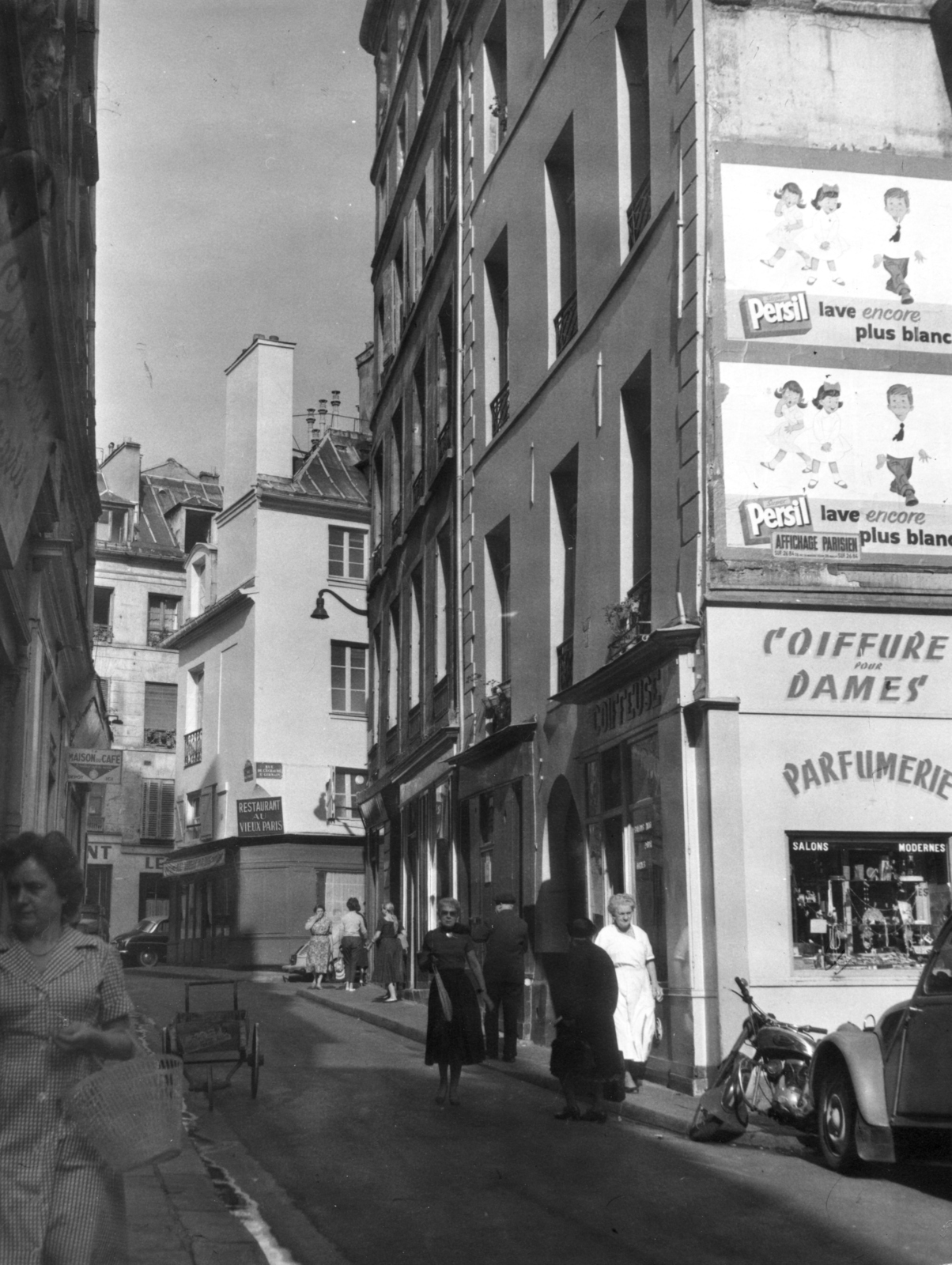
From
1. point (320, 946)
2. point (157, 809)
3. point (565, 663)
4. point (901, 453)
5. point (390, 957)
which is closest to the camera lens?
point (901, 453)

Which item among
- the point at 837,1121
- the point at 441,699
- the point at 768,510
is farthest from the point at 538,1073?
the point at 441,699

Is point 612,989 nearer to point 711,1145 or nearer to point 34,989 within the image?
point 711,1145

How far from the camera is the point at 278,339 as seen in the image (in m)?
43.9

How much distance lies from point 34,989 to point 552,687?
1443 cm

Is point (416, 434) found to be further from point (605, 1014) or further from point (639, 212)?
point (605, 1014)

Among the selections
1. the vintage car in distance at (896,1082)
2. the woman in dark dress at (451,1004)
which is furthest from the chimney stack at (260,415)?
the vintage car in distance at (896,1082)

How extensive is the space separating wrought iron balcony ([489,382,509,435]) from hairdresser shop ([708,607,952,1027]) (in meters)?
8.70

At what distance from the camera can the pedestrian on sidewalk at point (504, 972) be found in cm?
1597

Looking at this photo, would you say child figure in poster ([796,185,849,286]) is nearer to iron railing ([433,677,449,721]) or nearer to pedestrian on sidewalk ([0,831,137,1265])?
pedestrian on sidewalk ([0,831,137,1265])

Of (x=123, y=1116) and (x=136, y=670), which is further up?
(x=136, y=670)

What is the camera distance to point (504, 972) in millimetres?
15977

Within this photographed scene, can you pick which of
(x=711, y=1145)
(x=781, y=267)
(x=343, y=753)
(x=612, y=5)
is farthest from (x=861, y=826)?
(x=343, y=753)

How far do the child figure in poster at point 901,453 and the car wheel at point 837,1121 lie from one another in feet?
19.7

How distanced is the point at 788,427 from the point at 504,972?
6.10m
